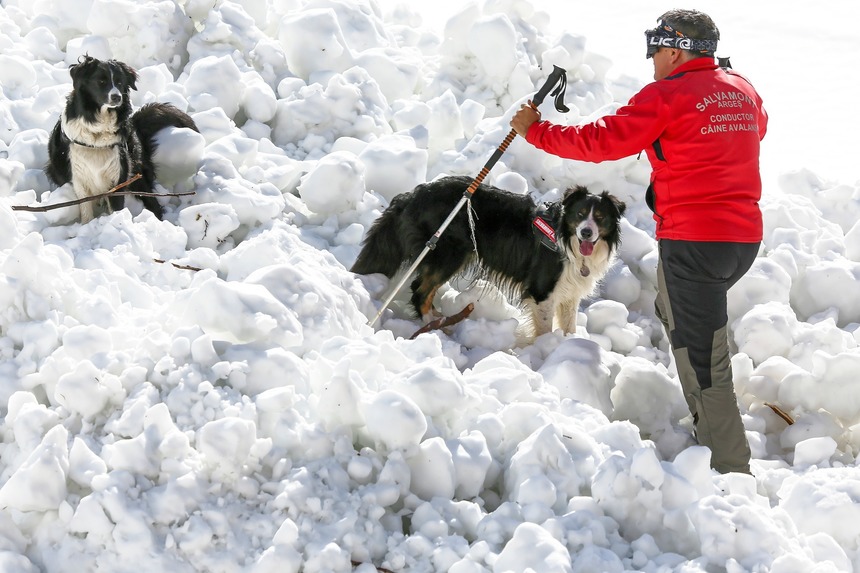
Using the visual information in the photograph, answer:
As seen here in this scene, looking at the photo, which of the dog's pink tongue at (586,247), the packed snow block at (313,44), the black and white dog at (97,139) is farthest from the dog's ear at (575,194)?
the packed snow block at (313,44)

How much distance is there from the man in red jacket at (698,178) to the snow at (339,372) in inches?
13.4

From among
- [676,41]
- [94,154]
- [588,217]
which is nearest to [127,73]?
[94,154]

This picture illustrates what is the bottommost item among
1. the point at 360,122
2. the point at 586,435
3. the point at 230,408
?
the point at 230,408

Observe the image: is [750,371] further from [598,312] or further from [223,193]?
[223,193]

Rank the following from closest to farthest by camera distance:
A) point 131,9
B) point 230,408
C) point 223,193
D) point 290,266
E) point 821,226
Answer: point 230,408, point 290,266, point 223,193, point 821,226, point 131,9

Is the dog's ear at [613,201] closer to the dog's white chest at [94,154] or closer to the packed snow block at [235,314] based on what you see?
the packed snow block at [235,314]

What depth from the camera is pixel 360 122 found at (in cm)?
608

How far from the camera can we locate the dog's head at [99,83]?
A: 189 inches

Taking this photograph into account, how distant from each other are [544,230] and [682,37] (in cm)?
153

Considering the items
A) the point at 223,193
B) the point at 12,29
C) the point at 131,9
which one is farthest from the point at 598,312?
the point at 12,29

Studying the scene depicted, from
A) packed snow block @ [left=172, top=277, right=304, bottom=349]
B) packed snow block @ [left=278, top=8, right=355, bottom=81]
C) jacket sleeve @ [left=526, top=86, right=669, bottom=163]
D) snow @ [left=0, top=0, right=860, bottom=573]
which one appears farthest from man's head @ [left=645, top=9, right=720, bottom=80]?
packed snow block @ [left=278, top=8, right=355, bottom=81]

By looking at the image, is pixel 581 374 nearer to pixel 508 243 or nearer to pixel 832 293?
pixel 508 243

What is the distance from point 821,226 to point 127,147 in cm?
461

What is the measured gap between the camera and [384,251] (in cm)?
493
